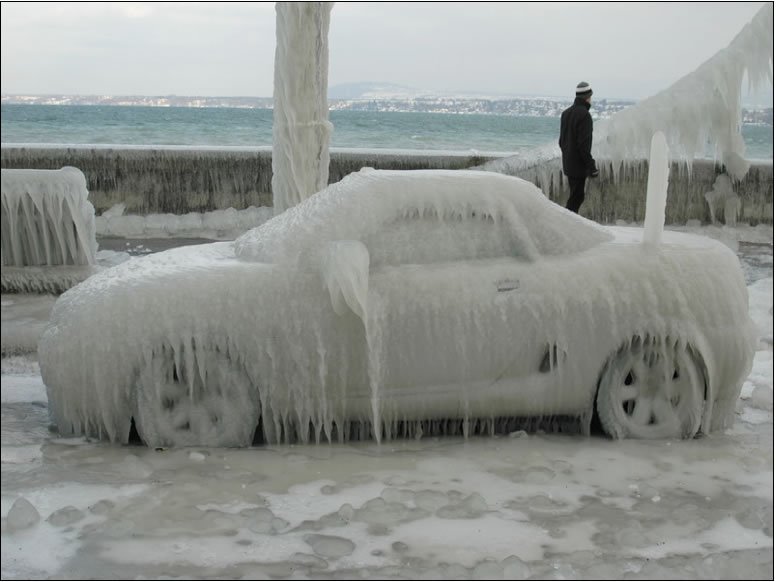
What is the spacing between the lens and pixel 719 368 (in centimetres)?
489

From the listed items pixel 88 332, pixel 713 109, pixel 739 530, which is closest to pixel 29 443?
pixel 88 332

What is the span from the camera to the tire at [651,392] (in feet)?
15.9

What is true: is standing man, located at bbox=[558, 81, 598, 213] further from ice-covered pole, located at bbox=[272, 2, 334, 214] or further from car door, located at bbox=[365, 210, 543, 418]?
car door, located at bbox=[365, 210, 543, 418]

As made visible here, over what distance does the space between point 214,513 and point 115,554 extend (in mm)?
515

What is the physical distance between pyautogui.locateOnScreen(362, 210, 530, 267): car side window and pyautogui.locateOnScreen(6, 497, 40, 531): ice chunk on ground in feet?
6.86

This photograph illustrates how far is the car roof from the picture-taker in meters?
4.78

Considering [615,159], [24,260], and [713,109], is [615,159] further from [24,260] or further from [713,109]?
[24,260]

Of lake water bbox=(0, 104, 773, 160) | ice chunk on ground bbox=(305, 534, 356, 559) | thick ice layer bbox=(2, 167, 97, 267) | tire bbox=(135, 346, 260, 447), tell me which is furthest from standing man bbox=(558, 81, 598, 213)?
lake water bbox=(0, 104, 773, 160)

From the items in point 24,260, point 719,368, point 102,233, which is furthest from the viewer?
point 102,233

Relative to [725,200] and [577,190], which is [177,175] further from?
[725,200]

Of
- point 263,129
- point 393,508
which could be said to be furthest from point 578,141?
point 263,129

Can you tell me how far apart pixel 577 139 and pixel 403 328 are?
5248mm

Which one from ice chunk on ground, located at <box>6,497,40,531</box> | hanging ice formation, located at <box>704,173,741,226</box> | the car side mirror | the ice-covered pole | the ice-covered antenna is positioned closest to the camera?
ice chunk on ground, located at <box>6,497,40,531</box>

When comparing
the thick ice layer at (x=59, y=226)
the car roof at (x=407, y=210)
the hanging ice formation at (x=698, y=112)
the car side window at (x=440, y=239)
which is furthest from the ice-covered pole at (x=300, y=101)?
the hanging ice formation at (x=698, y=112)
